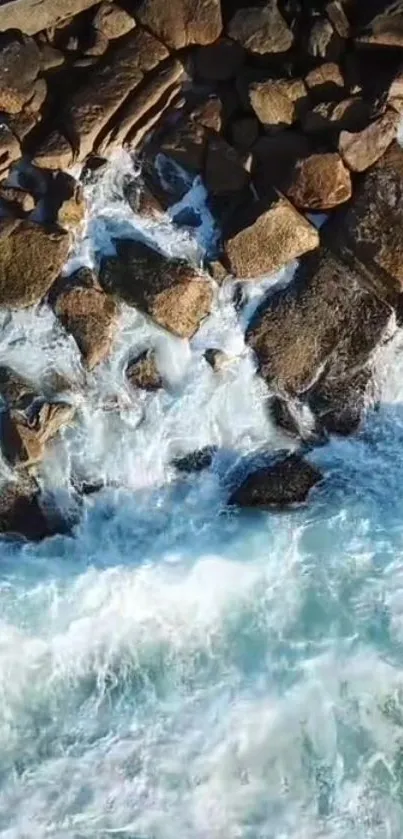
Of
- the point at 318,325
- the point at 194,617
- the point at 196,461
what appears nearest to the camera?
the point at 194,617

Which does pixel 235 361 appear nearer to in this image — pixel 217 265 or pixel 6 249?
pixel 217 265

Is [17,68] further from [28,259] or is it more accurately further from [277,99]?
[277,99]

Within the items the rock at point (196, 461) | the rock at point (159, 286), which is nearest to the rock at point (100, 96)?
the rock at point (159, 286)

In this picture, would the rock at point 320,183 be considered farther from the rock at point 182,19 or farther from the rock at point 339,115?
the rock at point 182,19

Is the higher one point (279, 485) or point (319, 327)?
point (319, 327)

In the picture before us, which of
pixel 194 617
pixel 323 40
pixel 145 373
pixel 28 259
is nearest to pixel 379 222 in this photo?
pixel 323 40

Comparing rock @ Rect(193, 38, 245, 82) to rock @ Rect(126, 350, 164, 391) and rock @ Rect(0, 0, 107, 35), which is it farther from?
rock @ Rect(126, 350, 164, 391)
